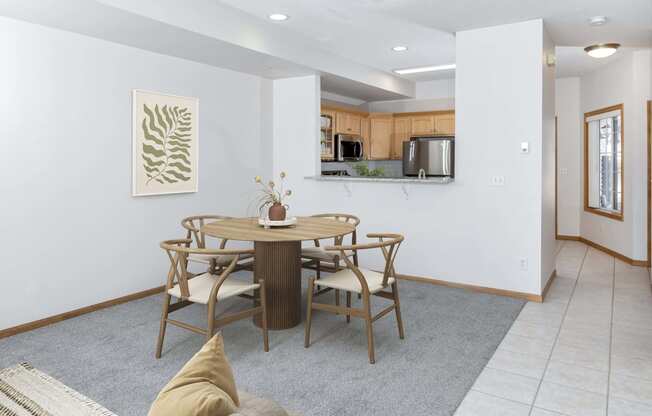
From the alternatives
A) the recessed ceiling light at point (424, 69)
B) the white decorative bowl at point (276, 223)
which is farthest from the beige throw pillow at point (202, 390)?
the recessed ceiling light at point (424, 69)

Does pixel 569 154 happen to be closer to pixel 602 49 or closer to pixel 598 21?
pixel 602 49

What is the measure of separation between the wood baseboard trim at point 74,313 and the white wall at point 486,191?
2.43 m

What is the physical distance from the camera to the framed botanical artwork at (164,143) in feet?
14.0

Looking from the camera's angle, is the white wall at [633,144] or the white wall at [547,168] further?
the white wall at [633,144]

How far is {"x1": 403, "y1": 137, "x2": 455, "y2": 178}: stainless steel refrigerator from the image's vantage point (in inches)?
202

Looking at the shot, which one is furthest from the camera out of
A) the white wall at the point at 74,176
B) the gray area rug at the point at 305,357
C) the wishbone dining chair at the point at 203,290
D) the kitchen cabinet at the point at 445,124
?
the kitchen cabinet at the point at 445,124

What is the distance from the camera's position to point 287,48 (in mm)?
4707

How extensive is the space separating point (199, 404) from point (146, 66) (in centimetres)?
399

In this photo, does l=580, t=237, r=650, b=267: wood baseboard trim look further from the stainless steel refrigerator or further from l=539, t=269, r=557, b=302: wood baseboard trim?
the stainless steel refrigerator

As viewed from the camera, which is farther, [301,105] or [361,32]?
[301,105]

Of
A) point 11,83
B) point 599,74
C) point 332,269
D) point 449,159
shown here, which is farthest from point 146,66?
point 599,74

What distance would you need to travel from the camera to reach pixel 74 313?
3828 mm

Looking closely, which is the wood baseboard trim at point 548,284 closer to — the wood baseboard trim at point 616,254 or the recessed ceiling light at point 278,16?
the wood baseboard trim at point 616,254

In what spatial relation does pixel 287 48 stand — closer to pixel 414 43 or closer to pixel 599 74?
pixel 414 43
